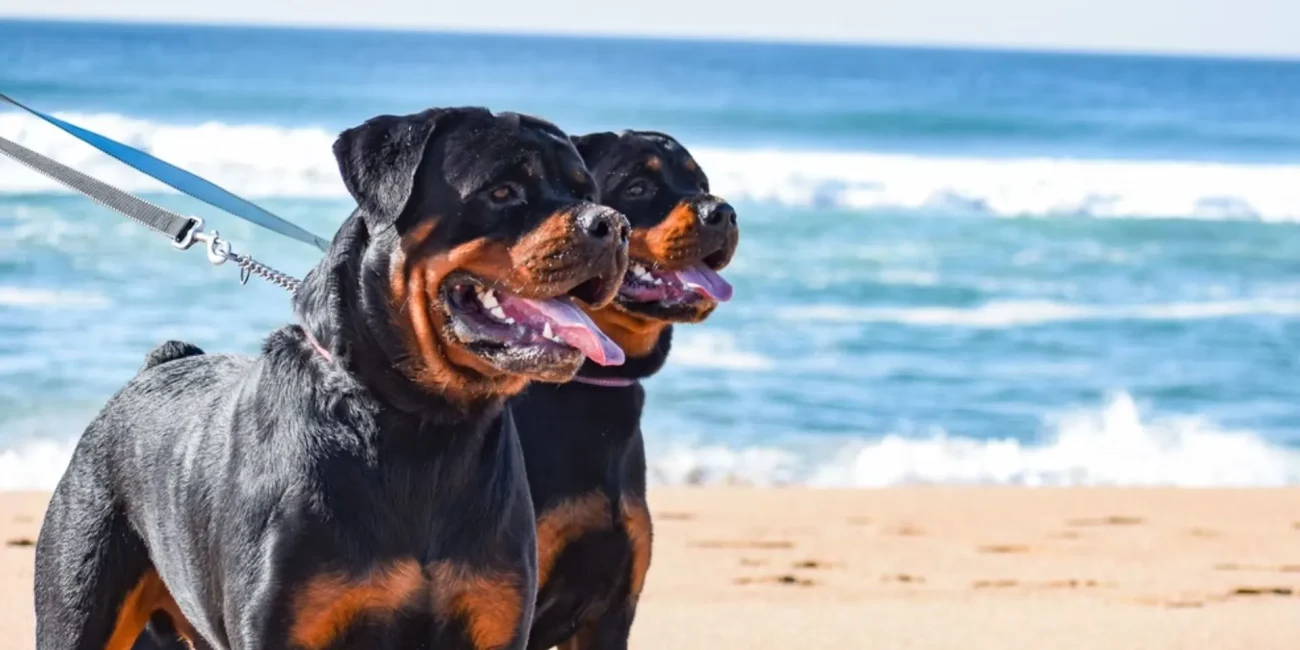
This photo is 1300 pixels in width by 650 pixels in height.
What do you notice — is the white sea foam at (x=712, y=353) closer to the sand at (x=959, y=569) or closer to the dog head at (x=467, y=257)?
the sand at (x=959, y=569)

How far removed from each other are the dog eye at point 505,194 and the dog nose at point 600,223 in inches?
5.8

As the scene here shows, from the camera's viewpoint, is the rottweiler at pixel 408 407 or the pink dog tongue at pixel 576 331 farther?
the pink dog tongue at pixel 576 331

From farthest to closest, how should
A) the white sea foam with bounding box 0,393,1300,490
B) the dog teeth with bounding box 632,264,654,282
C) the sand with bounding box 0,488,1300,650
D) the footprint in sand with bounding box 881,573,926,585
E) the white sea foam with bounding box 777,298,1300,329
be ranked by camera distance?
the white sea foam with bounding box 777,298,1300,329 → the white sea foam with bounding box 0,393,1300,490 → the footprint in sand with bounding box 881,573,926,585 → the sand with bounding box 0,488,1300,650 → the dog teeth with bounding box 632,264,654,282

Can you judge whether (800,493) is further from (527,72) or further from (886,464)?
(527,72)

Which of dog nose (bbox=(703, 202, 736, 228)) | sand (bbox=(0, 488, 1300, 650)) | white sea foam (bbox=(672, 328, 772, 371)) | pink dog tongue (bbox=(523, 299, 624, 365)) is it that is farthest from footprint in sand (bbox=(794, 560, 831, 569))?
white sea foam (bbox=(672, 328, 772, 371))

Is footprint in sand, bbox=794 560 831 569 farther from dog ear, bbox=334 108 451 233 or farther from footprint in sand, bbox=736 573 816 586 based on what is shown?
dog ear, bbox=334 108 451 233

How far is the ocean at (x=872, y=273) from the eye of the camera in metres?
11.2

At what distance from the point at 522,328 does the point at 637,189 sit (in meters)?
1.52

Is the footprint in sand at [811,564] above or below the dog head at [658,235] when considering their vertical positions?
below

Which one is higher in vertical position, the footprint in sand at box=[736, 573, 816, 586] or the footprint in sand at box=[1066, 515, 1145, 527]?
the footprint in sand at box=[1066, 515, 1145, 527]

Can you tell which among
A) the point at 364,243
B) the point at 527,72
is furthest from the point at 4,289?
the point at 527,72

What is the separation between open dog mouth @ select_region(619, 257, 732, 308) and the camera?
482 centimetres

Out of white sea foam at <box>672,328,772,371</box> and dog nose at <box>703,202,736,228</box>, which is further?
white sea foam at <box>672,328,772,371</box>

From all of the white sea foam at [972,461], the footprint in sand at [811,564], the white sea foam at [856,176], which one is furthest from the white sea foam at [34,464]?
the white sea foam at [856,176]
